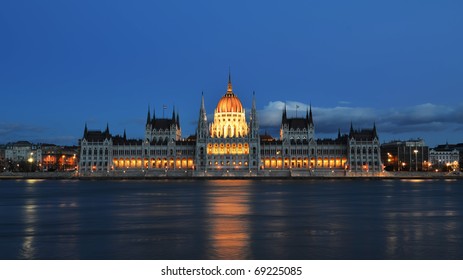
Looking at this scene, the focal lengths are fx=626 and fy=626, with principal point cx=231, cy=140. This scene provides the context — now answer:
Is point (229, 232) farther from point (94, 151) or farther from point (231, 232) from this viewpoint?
point (94, 151)

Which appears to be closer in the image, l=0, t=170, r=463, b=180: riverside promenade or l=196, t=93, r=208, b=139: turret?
l=0, t=170, r=463, b=180: riverside promenade

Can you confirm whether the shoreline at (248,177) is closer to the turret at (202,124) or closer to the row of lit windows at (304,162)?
the row of lit windows at (304,162)

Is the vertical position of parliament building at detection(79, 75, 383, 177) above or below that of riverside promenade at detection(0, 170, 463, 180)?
above

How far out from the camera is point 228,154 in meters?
168

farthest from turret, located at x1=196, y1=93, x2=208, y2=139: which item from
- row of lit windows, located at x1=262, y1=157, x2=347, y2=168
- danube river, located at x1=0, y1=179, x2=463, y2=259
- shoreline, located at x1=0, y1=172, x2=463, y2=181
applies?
danube river, located at x1=0, y1=179, x2=463, y2=259

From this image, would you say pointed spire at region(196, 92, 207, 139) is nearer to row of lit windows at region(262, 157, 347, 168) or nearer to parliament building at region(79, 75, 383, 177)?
parliament building at region(79, 75, 383, 177)

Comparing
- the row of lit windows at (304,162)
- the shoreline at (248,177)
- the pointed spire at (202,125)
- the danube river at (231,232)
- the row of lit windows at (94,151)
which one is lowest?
the danube river at (231,232)

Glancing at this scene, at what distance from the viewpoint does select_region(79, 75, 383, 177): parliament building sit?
165 metres

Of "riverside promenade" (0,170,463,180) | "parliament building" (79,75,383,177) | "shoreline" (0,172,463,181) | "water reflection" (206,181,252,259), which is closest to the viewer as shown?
"water reflection" (206,181,252,259)

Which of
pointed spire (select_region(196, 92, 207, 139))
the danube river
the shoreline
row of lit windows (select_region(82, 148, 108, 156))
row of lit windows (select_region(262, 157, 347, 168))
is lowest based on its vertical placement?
the danube river

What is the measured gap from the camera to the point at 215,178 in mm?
149125

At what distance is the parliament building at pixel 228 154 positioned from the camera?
543 ft

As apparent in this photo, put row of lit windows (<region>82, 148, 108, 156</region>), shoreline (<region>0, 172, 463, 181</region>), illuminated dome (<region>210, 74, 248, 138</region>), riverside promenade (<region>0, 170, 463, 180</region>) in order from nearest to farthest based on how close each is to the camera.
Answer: shoreline (<region>0, 172, 463, 181</region>)
riverside promenade (<region>0, 170, 463, 180</region>)
row of lit windows (<region>82, 148, 108, 156</region>)
illuminated dome (<region>210, 74, 248, 138</region>)

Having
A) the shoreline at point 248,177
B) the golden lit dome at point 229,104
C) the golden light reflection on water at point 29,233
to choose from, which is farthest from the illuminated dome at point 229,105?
the golden light reflection on water at point 29,233
